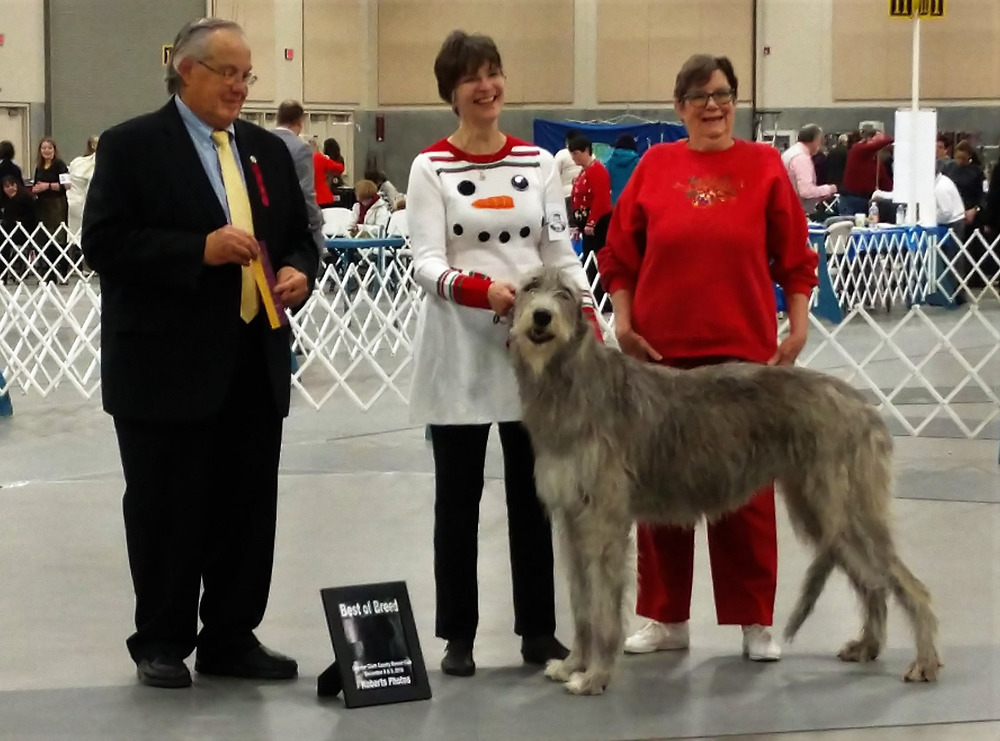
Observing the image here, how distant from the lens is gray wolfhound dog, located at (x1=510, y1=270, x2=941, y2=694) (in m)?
3.22

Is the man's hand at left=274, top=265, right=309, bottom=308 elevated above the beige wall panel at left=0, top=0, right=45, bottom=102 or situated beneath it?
situated beneath

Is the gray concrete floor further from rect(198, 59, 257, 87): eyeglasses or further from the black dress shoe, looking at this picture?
rect(198, 59, 257, 87): eyeglasses

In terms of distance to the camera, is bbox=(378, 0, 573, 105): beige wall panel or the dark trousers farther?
bbox=(378, 0, 573, 105): beige wall panel

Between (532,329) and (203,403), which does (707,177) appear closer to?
(532,329)

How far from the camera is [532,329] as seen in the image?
3049 mm

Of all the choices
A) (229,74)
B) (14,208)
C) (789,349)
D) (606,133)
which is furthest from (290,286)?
(606,133)

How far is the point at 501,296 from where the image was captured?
10.3 ft

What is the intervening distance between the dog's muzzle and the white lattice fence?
4.32 m

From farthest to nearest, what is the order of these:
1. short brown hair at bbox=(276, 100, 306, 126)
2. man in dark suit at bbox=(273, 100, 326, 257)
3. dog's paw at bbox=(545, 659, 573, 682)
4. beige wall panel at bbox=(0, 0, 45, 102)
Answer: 1. beige wall panel at bbox=(0, 0, 45, 102)
2. short brown hair at bbox=(276, 100, 306, 126)
3. man in dark suit at bbox=(273, 100, 326, 257)
4. dog's paw at bbox=(545, 659, 573, 682)

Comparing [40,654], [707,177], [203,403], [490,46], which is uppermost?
[490,46]

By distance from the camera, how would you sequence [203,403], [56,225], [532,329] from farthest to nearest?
[56,225] → [203,403] → [532,329]

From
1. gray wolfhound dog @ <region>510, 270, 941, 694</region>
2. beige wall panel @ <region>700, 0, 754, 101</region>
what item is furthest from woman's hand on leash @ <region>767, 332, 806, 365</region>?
beige wall panel @ <region>700, 0, 754, 101</region>

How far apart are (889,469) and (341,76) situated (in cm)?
1915

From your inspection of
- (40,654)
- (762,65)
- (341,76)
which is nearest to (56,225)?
(341,76)
